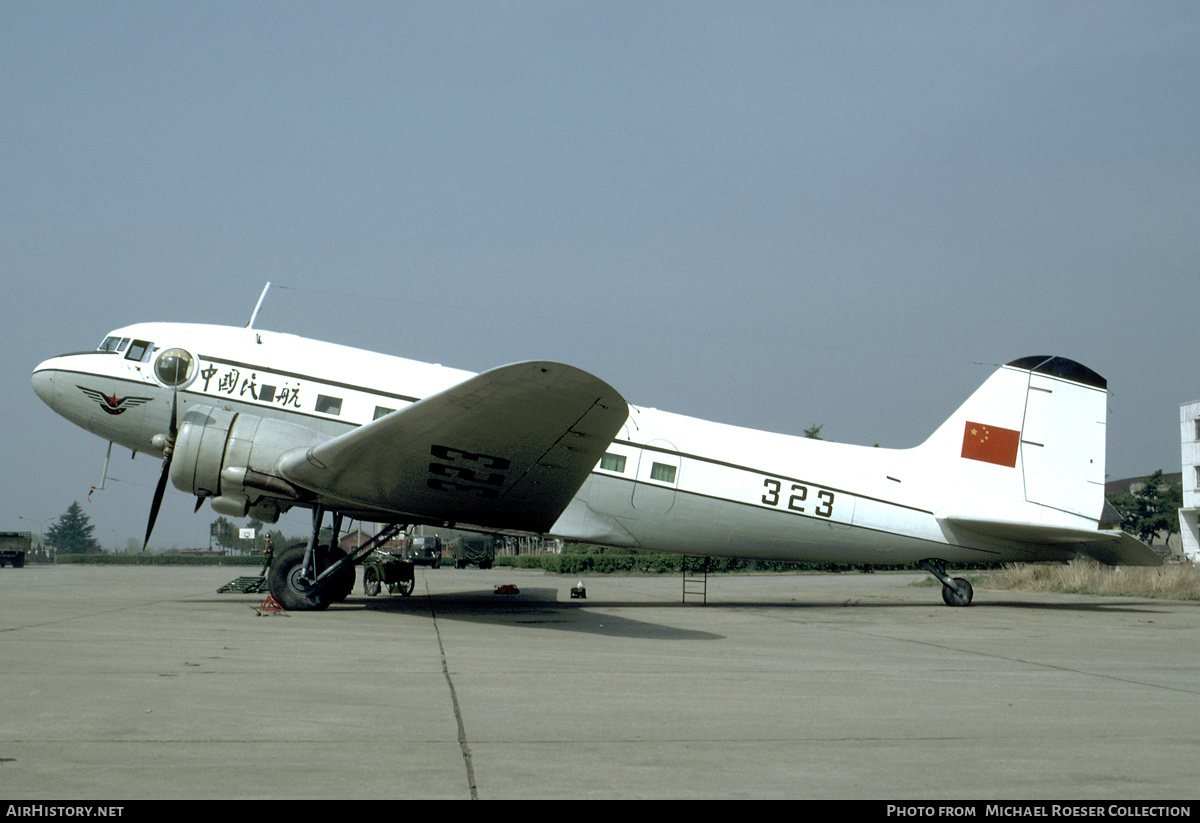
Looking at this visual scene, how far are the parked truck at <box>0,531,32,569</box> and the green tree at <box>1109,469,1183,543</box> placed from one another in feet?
257

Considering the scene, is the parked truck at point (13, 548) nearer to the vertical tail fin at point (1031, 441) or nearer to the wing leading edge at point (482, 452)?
the wing leading edge at point (482, 452)

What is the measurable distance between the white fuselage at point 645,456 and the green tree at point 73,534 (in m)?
158

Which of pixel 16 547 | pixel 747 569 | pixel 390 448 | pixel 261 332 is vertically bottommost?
pixel 16 547

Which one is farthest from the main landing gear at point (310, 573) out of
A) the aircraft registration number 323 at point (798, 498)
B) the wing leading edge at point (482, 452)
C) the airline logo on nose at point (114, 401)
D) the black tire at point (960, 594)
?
the black tire at point (960, 594)

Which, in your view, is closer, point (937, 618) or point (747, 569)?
point (937, 618)

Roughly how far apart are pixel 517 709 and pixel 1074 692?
4.37m

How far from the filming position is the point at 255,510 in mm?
12602

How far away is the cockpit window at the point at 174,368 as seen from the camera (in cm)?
1373

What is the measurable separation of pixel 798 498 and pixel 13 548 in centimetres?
4581

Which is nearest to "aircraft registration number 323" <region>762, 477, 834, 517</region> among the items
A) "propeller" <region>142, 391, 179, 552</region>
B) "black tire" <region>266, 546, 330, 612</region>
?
"black tire" <region>266, 546, 330, 612</region>

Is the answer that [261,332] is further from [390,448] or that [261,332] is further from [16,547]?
[16,547]

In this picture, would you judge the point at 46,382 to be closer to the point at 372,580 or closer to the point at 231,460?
the point at 231,460

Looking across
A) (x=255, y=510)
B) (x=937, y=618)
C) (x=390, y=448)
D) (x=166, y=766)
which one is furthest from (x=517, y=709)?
(x=937, y=618)

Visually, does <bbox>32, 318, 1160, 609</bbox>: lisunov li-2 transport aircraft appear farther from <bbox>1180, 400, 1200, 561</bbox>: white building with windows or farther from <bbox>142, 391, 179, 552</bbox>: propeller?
<bbox>1180, 400, 1200, 561</bbox>: white building with windows
